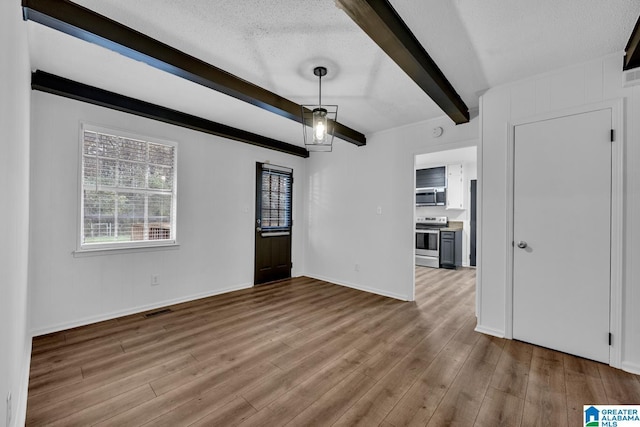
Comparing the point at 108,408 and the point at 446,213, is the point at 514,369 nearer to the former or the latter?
the point at 108,408

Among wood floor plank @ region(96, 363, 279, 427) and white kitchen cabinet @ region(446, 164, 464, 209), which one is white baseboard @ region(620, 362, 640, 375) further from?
white kitchen cabinet @ region(446, 164, 464, 209)

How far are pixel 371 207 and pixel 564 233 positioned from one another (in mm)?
2453

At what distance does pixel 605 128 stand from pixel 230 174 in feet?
14.4

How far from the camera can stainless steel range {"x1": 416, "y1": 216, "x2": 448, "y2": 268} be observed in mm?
6441

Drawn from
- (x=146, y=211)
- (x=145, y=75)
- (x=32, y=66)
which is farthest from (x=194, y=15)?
(x=146, y=211)

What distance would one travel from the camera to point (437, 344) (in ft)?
8.83

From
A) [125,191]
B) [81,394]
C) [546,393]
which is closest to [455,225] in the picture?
[546,393]

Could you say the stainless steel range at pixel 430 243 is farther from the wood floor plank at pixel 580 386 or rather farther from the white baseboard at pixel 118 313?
the white baseboard at pixel 118 313

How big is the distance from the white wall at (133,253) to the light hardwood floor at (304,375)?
1.07ft

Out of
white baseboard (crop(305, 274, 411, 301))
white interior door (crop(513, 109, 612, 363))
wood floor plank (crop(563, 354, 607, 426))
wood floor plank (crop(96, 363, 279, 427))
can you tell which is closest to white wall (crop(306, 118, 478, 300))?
white baseboard (crop(305, 274, 411, 301))

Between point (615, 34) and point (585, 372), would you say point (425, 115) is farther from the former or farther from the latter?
point (585, 372)

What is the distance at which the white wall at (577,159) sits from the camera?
2.21 m

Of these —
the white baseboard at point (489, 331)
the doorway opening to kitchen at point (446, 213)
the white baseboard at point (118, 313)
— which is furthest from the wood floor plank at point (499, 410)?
the doorway opening to kitchen at point (446, 213)

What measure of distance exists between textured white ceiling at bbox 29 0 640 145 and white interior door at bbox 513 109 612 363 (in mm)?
679
